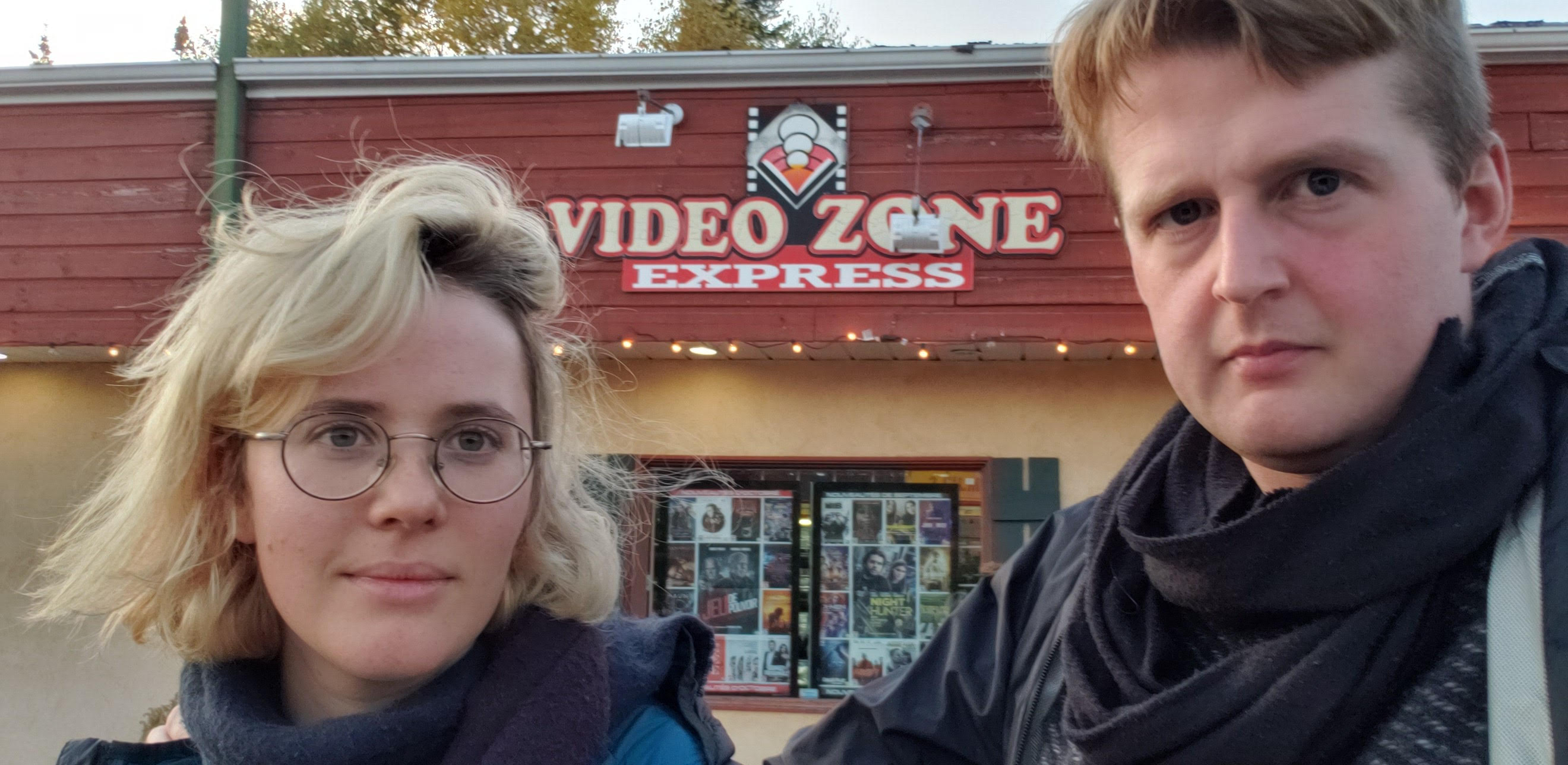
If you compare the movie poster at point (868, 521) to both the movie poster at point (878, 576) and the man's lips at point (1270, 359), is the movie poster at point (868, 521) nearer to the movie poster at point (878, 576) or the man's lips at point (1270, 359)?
the movie poster at point (878, 576)

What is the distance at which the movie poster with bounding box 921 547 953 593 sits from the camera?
5.54 m

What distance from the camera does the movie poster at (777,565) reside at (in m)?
5.67

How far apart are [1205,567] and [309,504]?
1.04 meters

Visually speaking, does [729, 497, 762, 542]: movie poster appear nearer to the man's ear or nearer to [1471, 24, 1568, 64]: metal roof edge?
[1471, 24, 1568, 64]: metal roof edge

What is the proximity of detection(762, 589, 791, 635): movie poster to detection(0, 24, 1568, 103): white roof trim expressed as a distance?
2.55 m

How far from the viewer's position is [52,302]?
18.8 feet

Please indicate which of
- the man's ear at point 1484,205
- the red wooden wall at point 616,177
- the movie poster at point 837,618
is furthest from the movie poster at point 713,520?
the man's ear at point 1484,205

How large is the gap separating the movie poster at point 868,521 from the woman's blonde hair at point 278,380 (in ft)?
12.9

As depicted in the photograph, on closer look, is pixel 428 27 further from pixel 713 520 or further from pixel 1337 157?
pixel 1337 157

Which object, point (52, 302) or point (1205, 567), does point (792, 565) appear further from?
point (1205, 567)

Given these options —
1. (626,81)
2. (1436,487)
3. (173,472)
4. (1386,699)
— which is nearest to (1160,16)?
(1436,487)

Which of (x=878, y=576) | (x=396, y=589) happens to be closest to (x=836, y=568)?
(x=878, y=576)

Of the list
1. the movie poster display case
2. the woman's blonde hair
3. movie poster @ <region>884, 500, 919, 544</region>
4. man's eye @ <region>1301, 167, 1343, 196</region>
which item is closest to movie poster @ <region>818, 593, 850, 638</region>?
the movie poster display case

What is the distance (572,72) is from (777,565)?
2.69 metres
